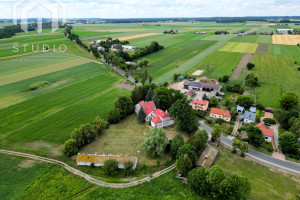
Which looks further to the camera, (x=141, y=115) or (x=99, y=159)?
(x=141, y=115)

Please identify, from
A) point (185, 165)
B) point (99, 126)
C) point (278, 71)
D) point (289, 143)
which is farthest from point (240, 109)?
point (278, 71)

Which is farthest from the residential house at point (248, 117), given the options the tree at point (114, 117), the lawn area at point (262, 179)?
the tree at point (114, 117)

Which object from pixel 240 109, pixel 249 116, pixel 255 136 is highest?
pixel 240 109

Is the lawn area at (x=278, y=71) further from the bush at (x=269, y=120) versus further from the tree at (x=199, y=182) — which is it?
the tree at (x=199, y=182)

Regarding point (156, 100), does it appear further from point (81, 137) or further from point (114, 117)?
point (81, 137)

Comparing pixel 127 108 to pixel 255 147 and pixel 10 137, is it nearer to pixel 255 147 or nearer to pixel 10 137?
pixel 10 137

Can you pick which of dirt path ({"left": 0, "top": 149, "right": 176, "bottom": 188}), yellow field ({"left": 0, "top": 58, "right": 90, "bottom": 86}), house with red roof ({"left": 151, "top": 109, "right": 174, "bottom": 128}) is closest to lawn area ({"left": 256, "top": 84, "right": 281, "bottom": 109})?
house with red roof ({"left": 151, "top": 109, "right": 174, "bottom": 128})

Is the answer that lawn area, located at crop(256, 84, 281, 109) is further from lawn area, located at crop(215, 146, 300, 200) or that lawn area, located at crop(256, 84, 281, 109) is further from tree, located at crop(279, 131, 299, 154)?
lawn area, located at crop(215, 146, 300, 200)
